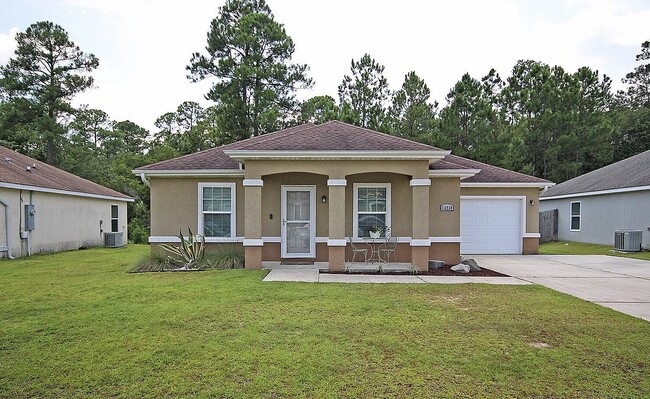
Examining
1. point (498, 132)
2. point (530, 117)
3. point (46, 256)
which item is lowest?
point (46, 256)

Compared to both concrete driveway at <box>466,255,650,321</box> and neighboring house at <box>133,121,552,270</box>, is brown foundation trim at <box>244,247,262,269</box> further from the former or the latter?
concrete driveway at <box>466,255,650,321</box>

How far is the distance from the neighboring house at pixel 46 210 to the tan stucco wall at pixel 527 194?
15.5 m

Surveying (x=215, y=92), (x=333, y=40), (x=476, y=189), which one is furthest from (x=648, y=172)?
(x=215, y=92)

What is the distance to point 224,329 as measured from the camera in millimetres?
5336

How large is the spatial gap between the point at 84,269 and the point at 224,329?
25.1 ft

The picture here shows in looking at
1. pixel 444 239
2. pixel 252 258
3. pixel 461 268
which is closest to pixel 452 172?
pixel 444 239

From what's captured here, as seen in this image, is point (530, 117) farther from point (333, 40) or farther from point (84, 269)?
point (84, 269)

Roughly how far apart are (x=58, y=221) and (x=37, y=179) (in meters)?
1.87

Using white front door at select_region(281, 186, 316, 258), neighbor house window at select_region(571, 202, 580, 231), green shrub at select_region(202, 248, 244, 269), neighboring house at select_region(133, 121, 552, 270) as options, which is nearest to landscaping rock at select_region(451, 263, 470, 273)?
neighboring house at select_region(133, 121, 552, 270)

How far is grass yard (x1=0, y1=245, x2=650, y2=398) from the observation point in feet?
12.2

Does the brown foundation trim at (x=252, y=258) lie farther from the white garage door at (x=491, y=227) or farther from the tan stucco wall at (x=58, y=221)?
the tan stucco wall at (x=58, y=221)

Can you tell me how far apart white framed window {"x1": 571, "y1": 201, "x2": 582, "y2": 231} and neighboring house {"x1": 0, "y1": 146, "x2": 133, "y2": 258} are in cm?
2288

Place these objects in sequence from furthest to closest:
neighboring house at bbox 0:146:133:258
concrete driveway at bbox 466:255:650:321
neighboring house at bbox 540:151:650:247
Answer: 1. neighboring house at bbox 540:151:650:247
2. neighboring house at bbox 0:146:133:258
3. concrete driveway at bbox 466:255:650:321

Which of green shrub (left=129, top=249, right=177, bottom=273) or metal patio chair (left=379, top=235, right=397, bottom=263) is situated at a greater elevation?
metal patio chair (left=379, top=235, right=397, bottom=263)
